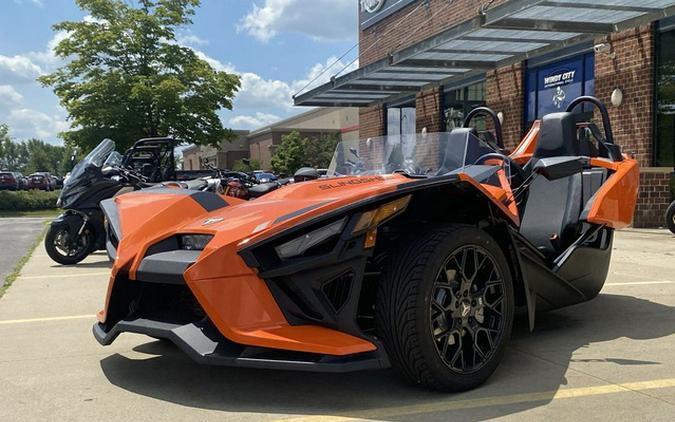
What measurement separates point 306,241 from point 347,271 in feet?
0.80

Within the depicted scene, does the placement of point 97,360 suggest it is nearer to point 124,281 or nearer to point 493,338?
point 124,281

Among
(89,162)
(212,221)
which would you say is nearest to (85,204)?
(89,162)

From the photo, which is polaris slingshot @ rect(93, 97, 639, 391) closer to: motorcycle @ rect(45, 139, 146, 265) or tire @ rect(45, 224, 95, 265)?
motorcycle @ rect(45, 139, 146, 265)

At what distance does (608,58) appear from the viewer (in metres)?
13.6

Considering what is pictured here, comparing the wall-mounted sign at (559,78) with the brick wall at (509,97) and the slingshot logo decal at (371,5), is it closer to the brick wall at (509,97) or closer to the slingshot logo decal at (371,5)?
the brick wall at (509,97)

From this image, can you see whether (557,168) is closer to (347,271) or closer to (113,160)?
(347,271)

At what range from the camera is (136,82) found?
2203 centimetres

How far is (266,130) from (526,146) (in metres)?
62.7

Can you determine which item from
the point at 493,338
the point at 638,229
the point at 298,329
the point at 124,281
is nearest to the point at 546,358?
the point at 493,338

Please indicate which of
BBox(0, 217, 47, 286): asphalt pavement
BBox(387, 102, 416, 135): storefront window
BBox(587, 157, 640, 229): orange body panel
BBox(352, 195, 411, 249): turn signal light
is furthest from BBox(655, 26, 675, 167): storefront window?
BBox(0, 217, 47, 286): asphalt pavement

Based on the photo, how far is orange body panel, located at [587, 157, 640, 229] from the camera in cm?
457

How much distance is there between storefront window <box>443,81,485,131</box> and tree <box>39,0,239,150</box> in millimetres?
8500

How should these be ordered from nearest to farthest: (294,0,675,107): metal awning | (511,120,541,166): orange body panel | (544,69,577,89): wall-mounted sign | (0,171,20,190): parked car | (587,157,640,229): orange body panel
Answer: (587,157,640,229): orange body panel → (511,120,541,166): orange body panel → (294,0,675,107): metal awning → (544,69,577,89): wall-mounted sign → (0,171,20,190): parked car

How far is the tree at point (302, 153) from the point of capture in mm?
52500
